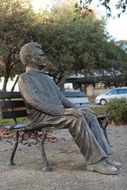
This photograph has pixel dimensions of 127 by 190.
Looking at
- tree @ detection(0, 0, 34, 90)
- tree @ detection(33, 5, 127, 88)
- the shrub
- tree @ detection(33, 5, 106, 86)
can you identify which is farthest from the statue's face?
tree @ detection(33, 5, 106, 86)

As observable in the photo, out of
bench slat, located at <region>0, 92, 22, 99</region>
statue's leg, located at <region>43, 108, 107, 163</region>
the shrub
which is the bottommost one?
the shrub

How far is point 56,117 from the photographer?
6.71m

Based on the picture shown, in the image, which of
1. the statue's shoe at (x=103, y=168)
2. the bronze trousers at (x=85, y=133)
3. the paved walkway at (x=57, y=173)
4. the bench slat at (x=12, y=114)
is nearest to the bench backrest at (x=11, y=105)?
the bench slat at (x=12, y=114)

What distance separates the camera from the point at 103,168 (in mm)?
6383

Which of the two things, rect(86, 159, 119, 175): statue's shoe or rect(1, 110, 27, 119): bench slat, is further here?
rect(1, 110, 27, 119): bench slat

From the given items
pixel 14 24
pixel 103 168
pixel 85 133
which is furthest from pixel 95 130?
pixel 14 24

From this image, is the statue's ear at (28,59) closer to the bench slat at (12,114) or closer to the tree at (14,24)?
the bench slat at (12,114)

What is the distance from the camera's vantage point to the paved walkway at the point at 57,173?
581 centimetres

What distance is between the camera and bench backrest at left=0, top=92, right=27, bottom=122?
7348 millimetres

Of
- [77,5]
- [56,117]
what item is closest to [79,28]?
[77,5]

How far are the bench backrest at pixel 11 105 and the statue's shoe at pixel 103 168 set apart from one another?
1.68 metres

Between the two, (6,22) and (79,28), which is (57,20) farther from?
(6,22)

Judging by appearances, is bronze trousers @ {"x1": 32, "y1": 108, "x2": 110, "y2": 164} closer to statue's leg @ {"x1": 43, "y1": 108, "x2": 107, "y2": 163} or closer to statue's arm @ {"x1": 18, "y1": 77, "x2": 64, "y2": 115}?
statue's leg @ {"x1": 43, "y1": 108, "x2": 107, "y2": 163}

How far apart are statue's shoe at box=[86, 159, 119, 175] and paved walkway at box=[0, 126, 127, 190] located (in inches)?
2.6
